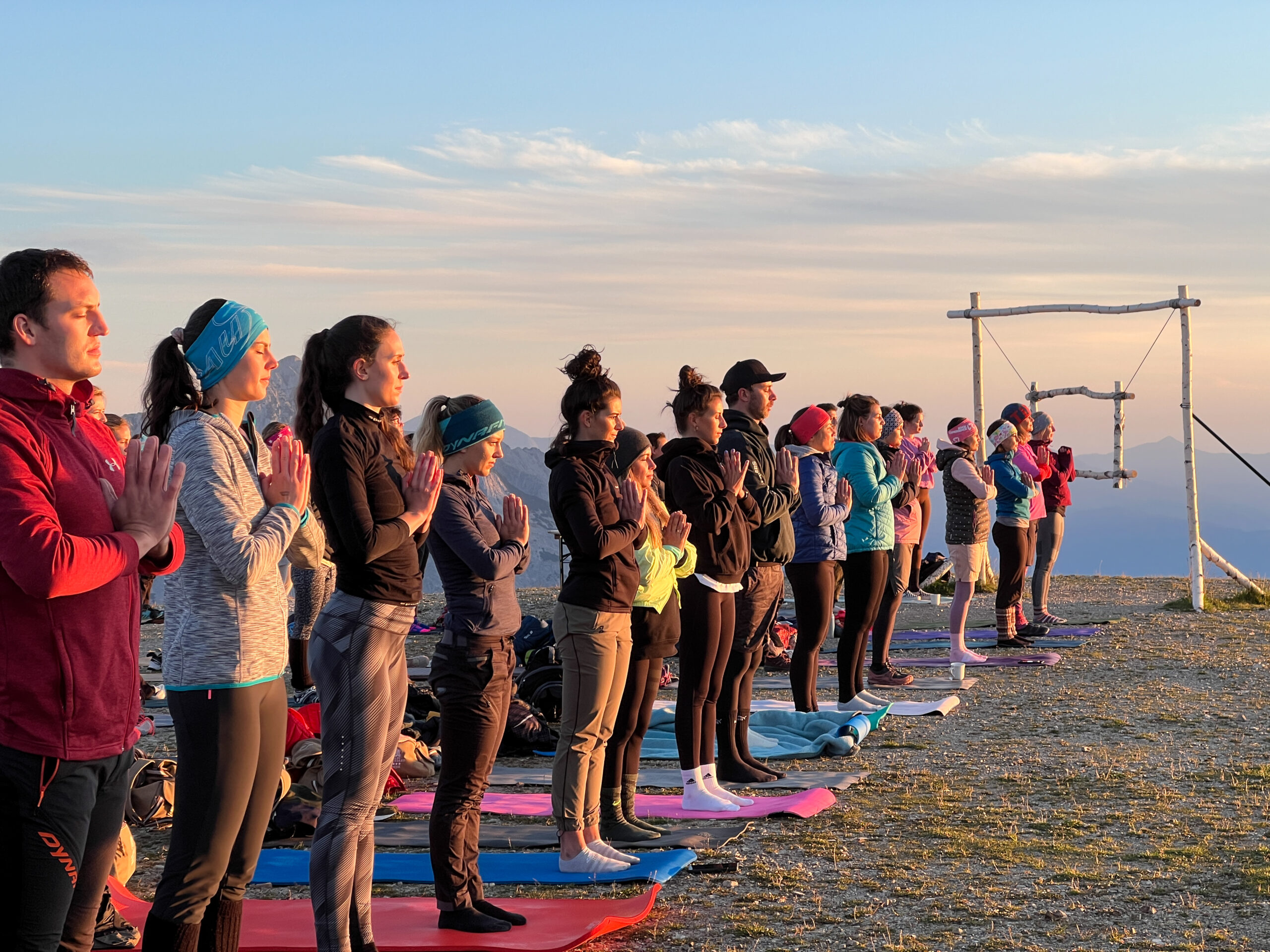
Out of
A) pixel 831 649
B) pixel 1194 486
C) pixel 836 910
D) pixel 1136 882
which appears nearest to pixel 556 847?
pixel 836 910

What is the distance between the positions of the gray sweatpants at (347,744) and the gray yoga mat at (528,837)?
1.89 meters

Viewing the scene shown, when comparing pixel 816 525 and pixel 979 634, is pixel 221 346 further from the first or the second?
pixel 979 634

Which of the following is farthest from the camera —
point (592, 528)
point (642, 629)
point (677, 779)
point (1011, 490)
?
point (1011, 490)

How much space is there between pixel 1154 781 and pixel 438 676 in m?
4.51

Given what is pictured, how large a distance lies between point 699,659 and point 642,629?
75cm

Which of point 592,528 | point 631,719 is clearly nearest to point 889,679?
point 631,719

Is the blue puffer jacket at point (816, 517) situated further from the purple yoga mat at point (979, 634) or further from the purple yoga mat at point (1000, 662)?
the purple yoga mat at point (979, 634)

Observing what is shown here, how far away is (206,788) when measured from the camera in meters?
3.22

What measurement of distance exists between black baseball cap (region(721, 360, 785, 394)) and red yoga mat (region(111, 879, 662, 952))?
3024 millimetres

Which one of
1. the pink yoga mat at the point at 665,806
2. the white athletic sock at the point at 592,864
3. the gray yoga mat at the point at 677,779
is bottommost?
the gray yoga mat at the point at 677,779

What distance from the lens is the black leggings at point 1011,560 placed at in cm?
1244

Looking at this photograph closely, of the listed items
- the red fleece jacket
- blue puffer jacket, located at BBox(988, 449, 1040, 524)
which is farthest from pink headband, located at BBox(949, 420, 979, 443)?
the red fleece jacket

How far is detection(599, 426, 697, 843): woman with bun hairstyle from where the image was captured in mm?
5629

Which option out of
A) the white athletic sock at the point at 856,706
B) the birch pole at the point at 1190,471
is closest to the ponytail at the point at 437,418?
the white athletic sock at the point at 856,706
